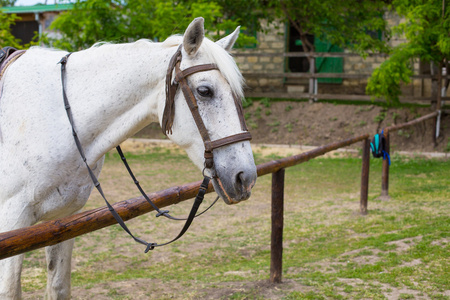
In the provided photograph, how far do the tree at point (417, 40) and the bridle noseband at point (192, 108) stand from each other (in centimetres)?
838

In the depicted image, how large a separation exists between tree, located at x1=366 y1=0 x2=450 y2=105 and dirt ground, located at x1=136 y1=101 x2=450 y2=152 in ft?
4.14

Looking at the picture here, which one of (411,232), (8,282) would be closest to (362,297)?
(411,232)

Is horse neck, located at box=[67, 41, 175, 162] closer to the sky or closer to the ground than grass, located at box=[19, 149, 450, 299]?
closer to the sky

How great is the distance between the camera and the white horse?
220cm

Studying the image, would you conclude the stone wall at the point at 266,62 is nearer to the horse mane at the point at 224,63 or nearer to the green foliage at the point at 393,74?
the green foliage at the point at 393,74

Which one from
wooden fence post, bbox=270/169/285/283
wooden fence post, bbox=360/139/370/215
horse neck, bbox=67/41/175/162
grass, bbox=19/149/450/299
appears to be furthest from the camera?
wooden fence post, bbox=360/139/370/215

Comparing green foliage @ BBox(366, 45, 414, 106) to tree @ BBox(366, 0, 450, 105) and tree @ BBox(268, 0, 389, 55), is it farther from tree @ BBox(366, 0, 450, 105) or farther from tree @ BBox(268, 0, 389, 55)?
tree @ BBox(268, 0, 389, 55)

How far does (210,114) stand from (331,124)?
10.2 m

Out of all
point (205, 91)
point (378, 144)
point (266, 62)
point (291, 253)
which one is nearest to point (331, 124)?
point (266, 62)

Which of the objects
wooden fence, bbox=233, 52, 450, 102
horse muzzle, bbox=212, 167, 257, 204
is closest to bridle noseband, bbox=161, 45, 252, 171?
horse muzzle, bbox=212, 167, 257, 204

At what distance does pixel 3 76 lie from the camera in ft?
8.16

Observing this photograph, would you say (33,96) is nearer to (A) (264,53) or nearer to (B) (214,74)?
(B) (214,74)

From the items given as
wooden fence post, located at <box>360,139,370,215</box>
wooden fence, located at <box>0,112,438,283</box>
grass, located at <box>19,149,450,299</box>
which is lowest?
grass, located at <box>19,149,450,299</box>

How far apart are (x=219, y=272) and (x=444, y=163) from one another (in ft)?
23.2
